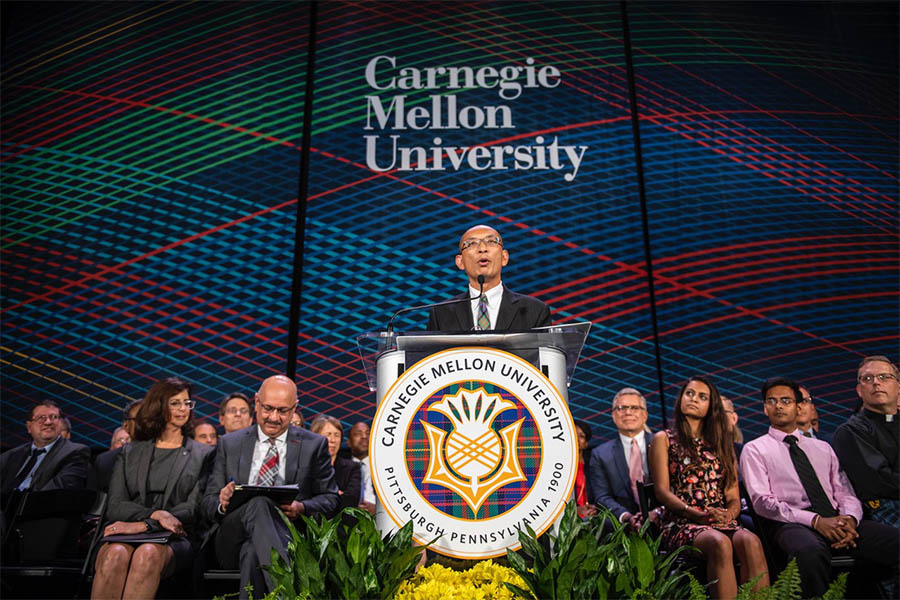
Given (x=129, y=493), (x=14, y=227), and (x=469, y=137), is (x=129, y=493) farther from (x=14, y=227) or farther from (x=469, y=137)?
(x=469, y=137)

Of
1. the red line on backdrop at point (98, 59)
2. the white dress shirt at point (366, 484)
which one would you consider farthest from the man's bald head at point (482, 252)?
the red line on backdrop at point (98, 59)

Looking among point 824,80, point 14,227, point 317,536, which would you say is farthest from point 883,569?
point 14,227

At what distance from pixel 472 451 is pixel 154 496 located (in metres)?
2.24

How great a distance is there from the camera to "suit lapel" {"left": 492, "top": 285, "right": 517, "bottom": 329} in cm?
279

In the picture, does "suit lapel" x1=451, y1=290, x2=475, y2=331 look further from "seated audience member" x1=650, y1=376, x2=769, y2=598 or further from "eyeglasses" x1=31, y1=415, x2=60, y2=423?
"eyeglasses" x1=31, y1=415, x2=60, y2=423

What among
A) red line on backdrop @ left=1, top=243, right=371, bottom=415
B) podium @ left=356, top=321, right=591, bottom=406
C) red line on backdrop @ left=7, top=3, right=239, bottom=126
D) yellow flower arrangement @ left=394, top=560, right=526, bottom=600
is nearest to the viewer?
yellow flower arrangement @ left=394, top=560, right=526, bottom=600

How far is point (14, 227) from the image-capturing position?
5523mm

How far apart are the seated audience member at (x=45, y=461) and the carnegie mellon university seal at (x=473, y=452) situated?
3.01 meters

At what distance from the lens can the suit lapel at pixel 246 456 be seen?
356 centimetres

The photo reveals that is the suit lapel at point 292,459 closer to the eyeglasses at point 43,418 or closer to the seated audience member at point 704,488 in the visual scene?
the seated audience member at point 704,488

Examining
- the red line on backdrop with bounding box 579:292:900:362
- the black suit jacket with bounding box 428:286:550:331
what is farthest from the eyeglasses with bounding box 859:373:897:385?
the black suit jacket with bounding box 428:286:550:331

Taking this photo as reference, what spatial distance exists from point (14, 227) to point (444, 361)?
4.81 metres

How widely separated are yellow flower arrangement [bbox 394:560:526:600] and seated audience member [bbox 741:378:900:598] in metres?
1.99

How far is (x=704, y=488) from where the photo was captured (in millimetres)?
3529
